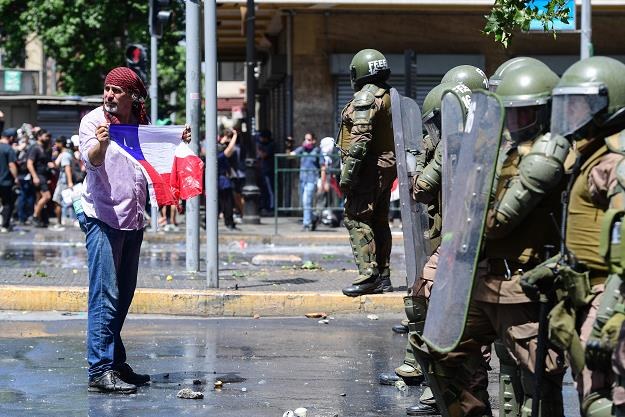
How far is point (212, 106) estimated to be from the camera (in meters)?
11.3

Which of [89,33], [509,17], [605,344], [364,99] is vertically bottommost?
[605,344]

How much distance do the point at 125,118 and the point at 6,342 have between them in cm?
258

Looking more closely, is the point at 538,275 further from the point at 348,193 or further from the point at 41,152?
the point at 41,152

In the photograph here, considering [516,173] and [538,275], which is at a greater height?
[516,173]

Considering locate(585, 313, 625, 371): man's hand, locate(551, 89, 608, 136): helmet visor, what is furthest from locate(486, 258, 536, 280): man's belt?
locate(585, 313, 625, 371): man's hand

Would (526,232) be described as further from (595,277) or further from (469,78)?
(469,78)

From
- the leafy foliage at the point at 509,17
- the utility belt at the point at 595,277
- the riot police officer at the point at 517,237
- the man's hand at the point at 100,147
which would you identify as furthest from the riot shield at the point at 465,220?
the leafy foliage at the point at 509,17

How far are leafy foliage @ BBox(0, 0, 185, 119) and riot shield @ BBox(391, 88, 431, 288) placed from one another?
2267cm

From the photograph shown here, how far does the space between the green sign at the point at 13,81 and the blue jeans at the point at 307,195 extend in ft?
61.0

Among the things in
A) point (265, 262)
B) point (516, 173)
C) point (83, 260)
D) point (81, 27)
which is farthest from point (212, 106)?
point (81, 27)

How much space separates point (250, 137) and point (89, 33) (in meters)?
11.9

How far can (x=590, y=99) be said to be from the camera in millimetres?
4605

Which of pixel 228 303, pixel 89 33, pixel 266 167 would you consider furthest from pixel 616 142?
pixel 89 33

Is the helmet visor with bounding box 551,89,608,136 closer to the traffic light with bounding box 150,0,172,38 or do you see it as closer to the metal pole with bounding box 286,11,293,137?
the traffic light with bounding box 150,0,172,38
